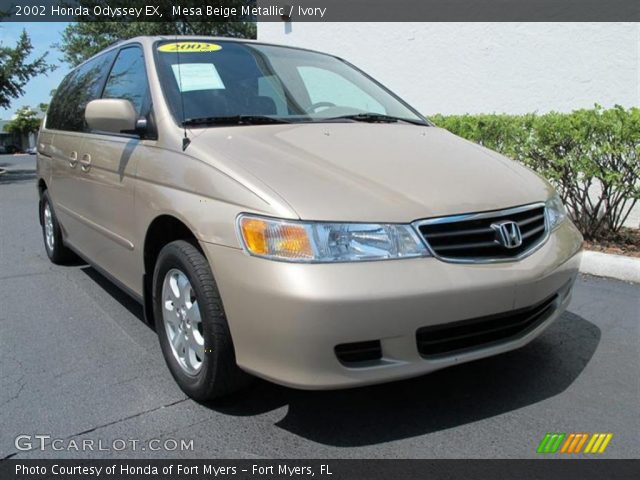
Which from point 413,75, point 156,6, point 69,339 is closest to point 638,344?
point 69,339

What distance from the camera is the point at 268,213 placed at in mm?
2287

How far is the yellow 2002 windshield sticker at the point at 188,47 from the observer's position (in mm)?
3465

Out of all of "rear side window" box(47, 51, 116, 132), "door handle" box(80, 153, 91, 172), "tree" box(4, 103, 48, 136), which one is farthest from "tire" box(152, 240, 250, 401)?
"tree" box(4, 103, 48, 136)

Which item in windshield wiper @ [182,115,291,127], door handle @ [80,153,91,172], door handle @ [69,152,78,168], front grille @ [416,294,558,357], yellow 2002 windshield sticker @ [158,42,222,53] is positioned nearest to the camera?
front grille @ [416,294,558,357]

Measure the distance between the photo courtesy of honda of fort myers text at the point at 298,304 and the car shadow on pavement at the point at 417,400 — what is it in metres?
0.01

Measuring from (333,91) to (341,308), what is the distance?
210 cm

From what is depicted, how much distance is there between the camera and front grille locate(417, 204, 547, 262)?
2.36 metres

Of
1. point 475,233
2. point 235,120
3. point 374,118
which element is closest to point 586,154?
point 374,118

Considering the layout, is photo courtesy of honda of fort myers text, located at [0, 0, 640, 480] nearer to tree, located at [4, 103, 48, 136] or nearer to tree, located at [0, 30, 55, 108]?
tree, located at [0, 30, 55, 108]

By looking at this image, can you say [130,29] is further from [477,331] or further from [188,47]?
[477,331]

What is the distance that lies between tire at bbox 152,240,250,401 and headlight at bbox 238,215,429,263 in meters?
0.37

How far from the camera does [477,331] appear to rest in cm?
251

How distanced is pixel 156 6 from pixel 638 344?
22.5m
